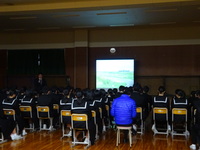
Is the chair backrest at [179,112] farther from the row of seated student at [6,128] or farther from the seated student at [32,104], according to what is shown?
the row of seated student at [6,128]

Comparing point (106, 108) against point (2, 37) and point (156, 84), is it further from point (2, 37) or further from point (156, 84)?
point (2, 37)

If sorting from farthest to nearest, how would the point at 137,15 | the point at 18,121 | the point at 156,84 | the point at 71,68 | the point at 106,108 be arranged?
the point at 71,68
the point at 156,84
the point at 137,15
the point at 106,108
the point at 18,121

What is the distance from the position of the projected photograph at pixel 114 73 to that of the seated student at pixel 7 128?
24.0 feet

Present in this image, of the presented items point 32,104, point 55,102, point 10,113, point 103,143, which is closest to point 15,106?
point 10,113

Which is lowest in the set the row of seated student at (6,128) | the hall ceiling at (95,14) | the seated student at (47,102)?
the row of seated student at (6,128)

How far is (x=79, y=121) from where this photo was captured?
591 cm

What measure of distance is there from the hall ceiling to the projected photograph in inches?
87.6

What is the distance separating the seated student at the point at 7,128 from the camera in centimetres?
639

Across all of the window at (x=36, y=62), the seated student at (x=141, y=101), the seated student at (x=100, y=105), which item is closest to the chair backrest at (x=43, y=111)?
the seated student at (x=100, y=105)

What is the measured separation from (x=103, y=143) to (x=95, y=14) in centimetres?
559

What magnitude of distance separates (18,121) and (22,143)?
827mm

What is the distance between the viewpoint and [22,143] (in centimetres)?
638

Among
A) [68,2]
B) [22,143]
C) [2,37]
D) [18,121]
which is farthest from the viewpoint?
[2,37]

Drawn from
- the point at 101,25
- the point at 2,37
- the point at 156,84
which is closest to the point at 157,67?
the point at 156,84
